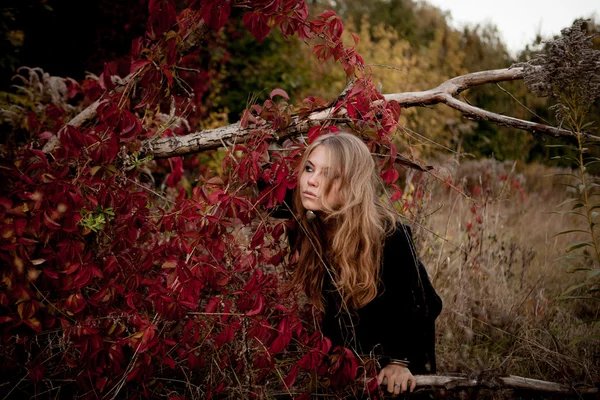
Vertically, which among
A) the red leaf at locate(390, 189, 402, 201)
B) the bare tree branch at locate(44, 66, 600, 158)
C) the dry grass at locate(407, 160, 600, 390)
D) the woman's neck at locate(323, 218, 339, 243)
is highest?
the bare tree branch at locate(44, 66, 600, 158)

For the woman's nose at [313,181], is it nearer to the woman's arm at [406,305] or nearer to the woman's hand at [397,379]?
the woman's arm at [406,305]

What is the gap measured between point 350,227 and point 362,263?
0.54ft

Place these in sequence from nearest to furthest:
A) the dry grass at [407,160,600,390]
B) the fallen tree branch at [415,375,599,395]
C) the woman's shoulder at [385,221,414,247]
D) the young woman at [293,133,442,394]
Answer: the fallen tree branch at [415,375,599,395] → the young woman at [293,133,442,394] → the woman's shoulder at [385,221,414,247] → the dry grass at [407,160,600,390]

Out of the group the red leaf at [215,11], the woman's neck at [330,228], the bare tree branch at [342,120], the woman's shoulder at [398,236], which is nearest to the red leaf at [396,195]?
the woman's shoulder at [398,236]

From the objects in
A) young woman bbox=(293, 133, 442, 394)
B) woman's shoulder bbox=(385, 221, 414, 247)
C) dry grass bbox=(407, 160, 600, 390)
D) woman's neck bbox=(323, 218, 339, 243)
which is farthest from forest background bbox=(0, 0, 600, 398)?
woman's neck bbox=(323, 218, 339, 243)

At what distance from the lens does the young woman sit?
1.85m

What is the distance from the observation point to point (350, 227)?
189cm

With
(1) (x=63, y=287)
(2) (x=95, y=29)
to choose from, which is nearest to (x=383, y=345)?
(1) (x=63, y=287)

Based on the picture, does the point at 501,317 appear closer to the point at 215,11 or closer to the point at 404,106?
the point at 404,106

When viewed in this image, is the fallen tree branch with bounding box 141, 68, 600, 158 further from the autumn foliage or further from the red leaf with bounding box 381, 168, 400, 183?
the red leaf with bounding box 381, 168, 400, 183

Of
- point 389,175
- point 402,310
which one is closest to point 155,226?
point 389,175

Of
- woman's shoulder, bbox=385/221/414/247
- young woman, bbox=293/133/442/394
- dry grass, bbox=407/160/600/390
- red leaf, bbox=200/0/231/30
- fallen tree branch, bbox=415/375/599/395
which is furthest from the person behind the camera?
dry grass, bbox=407/160/600/390

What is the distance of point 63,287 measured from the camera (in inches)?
70.8

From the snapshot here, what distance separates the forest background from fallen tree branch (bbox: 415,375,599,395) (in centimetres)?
6
